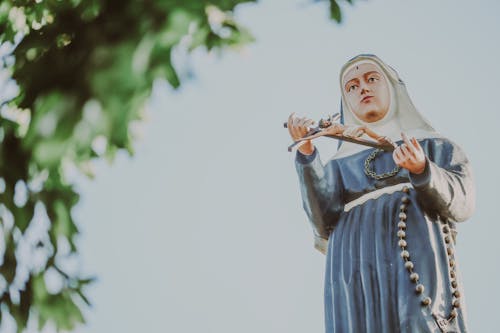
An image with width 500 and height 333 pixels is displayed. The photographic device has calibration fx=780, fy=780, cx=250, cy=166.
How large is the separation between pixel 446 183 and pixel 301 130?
1.07m

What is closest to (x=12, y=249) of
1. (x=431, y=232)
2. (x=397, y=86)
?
(x=431, y=232)

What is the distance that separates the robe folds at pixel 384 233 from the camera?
4754 millimetres

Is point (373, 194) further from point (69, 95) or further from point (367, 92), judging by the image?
point (69, 95)

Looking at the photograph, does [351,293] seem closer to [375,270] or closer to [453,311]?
[375,270]

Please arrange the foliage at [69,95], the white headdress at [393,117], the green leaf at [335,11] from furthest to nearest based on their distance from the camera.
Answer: the white headdress at [393,117]
the green leaf at [335,11]
the foliage at [69,95]

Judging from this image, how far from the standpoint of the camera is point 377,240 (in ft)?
16.7

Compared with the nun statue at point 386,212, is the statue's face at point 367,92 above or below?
above

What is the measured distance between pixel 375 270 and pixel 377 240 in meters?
0.21

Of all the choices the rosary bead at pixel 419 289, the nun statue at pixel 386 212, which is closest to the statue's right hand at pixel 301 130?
the nun statue at pixel 386 212

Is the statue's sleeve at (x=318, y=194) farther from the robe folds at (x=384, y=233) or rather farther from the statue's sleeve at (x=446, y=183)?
the statue's sleeve at (x=446, y=183)

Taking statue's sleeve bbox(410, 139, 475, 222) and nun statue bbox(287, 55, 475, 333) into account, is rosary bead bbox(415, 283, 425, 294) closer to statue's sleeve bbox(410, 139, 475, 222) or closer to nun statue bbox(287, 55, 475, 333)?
nun statue bbox(287, 55, 475, 333)

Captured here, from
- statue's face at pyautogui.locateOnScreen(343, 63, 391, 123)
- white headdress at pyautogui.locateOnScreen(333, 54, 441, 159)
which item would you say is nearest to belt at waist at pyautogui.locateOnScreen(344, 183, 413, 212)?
white headdress at pyautogui.locateOnScreen(333, 54, 441, 159)

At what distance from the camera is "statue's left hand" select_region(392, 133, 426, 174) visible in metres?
4.93

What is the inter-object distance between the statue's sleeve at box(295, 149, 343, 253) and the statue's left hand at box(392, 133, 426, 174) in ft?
2.30
